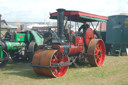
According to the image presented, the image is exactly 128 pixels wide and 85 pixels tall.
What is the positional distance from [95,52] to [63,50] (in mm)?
1844

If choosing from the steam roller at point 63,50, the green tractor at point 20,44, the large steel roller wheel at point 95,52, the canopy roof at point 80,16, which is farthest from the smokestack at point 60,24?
the green tractor at point 20,44

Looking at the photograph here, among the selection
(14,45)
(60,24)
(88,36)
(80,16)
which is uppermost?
(80,16)

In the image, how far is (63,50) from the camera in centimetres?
558

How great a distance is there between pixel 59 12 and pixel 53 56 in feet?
4.71

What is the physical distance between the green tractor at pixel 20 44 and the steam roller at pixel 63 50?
1.45 m

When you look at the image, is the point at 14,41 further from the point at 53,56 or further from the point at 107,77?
the point at 107,77

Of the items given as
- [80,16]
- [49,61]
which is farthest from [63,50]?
[80,16]

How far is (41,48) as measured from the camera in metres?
5.73

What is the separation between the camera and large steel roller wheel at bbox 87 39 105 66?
6630mm

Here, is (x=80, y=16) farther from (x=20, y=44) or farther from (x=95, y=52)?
(x=20, y=44)

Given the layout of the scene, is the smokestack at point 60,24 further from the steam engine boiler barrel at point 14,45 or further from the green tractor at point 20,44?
the steam engine boiler barrel at point 14,45

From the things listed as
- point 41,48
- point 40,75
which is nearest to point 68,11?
point 41,48

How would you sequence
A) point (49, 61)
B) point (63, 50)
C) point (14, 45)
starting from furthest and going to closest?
point (14, 45)
point (63, 50)
point (49, 61)

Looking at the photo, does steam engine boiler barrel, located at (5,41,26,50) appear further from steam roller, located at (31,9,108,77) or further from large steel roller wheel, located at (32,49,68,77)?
large steel roller wheel, located at (32,49,68,77)
